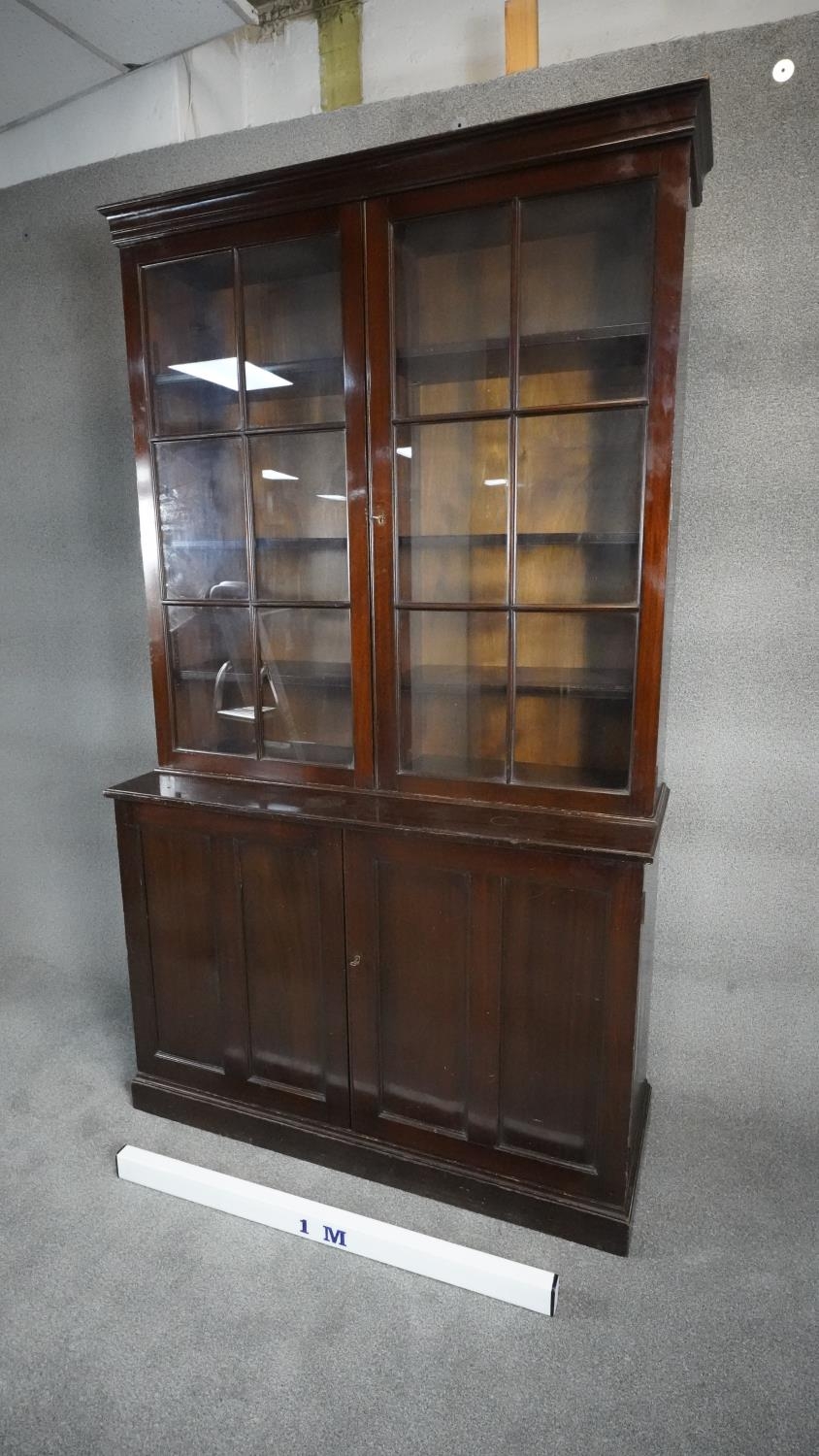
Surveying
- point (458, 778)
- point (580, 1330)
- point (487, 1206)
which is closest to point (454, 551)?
point (458, 778)

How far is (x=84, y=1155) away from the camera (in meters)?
1.84

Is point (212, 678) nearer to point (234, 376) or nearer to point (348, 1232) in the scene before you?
point (234, 376)

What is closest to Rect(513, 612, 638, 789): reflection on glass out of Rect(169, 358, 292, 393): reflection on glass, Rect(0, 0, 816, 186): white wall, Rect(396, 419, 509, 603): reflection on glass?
Rect(396, 419, 509, 603): reflection on glass

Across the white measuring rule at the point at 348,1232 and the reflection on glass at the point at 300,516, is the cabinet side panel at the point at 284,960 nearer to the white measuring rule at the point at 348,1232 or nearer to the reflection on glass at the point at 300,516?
the white measuring rule at the point at 348,1232

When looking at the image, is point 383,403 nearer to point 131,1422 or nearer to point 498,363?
point 498,363

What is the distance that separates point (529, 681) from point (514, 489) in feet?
1.24

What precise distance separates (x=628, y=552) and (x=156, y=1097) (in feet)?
5.60

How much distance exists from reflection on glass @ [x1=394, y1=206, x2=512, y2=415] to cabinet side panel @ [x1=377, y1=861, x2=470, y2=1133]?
96cm

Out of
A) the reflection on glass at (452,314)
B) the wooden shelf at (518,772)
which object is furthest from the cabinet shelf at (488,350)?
the wooden shelf at (518,772)

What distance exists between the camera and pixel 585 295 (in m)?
1.46

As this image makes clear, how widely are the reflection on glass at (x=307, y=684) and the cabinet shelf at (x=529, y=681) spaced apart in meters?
0.17

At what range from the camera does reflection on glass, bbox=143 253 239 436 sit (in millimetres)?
1688

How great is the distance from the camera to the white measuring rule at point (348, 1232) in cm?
145

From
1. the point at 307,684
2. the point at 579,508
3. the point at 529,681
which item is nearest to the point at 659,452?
the point at 579,508
